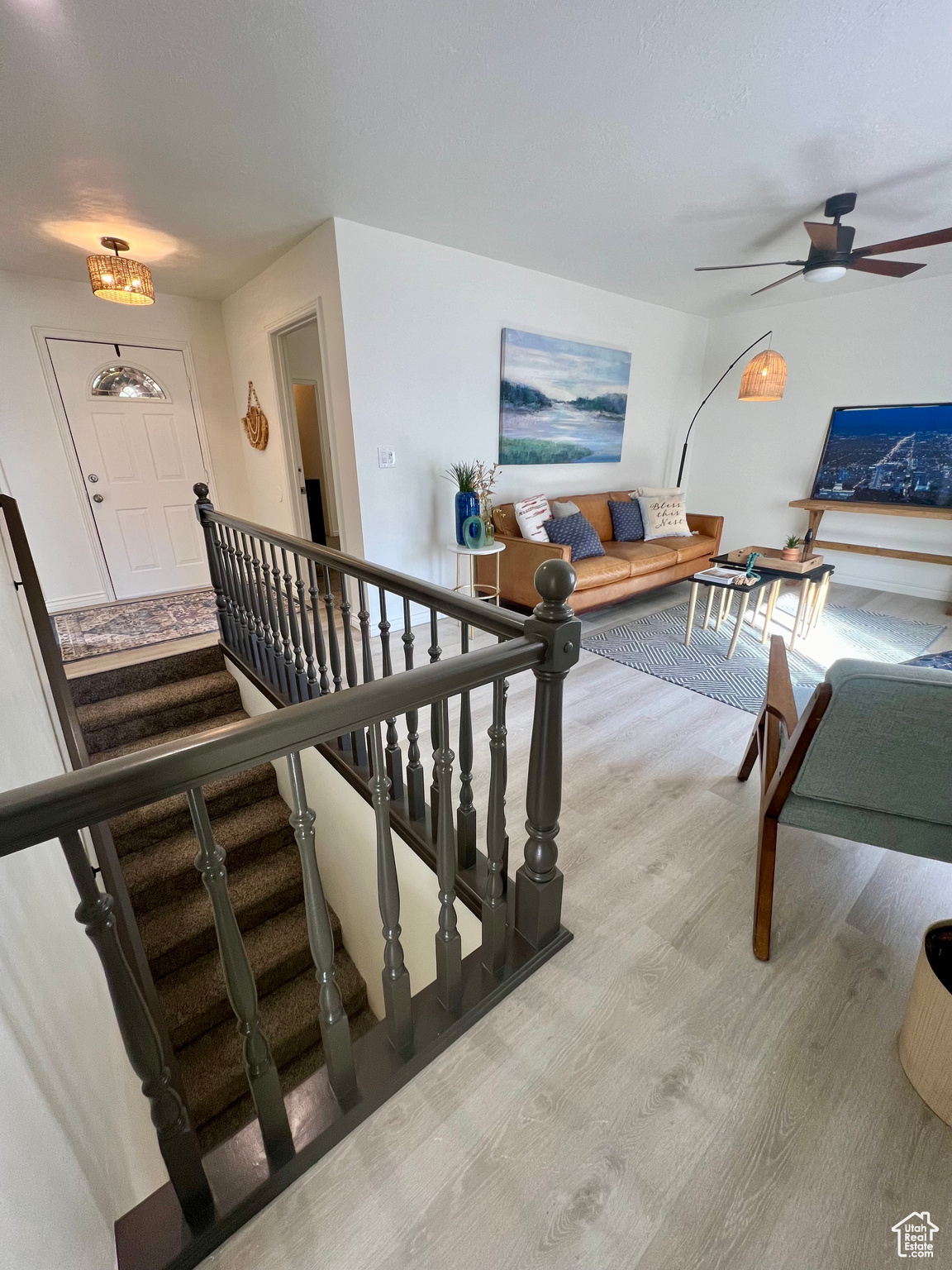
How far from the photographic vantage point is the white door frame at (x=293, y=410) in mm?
3210

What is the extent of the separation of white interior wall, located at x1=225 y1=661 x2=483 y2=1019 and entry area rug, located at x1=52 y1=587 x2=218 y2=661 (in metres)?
0.89

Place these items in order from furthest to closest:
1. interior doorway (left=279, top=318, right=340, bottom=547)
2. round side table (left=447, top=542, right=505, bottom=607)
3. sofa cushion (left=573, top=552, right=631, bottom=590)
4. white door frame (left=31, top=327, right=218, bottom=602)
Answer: interior doorway (left=279, top=318, right=340, bottom=547) < white door frame (left=31, top=327, right=218, bottom=602) < sofa cushion (left=573, top=552, right=631, bottom=590) < round side table (left=447, top=542, right=505, bottom=607)

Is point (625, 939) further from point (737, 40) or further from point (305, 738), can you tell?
point (737, 40)

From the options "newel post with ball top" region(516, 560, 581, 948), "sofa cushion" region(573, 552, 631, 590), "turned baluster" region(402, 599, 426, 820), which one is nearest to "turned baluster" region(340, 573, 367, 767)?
"turned baluster" region(402, 599, 426, 820)

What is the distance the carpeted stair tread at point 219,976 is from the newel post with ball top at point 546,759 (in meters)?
1.41

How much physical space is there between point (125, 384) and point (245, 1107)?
4.78 meters

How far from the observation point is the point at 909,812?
3.76 ft

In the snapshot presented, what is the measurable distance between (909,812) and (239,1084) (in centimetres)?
255

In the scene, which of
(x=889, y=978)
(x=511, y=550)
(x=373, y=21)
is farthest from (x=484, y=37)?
(x=889, y=978)

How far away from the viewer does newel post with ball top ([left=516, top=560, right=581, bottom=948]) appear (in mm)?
968

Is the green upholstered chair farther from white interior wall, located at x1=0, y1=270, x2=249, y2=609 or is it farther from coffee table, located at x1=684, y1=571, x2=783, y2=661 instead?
white interior wall, located at x1=0, y1=270, x2=249, y2=609

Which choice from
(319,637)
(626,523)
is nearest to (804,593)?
(626,523)

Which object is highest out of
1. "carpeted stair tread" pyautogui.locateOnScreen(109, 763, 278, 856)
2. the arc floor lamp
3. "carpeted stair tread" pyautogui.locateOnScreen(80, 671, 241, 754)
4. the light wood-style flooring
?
the arc floor lamp

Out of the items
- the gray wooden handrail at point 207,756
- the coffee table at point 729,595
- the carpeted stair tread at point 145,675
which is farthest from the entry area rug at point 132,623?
the coffee table at point 729,595
